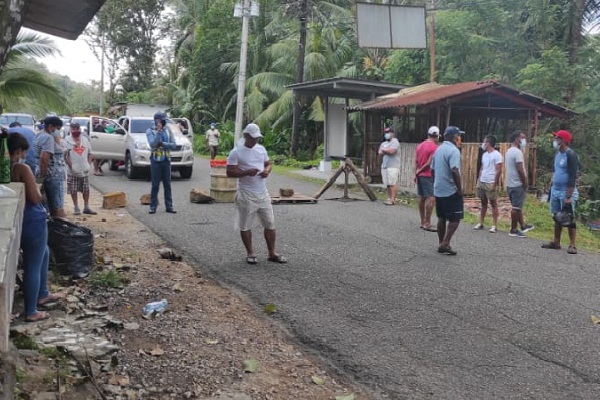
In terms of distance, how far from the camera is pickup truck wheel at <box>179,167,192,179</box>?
18.4 metres

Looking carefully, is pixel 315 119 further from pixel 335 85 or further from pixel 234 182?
pixel 234 182

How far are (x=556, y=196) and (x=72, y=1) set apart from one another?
6.90m

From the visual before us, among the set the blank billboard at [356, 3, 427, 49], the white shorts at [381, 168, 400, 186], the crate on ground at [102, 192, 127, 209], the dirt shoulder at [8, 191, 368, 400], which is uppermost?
the blank billboard at [356, 3, 427, 49]

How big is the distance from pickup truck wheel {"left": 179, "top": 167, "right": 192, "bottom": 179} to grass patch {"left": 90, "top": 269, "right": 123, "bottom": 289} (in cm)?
1189

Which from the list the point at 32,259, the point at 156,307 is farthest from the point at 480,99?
the point at 32,259

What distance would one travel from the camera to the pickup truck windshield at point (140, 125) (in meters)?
18.6

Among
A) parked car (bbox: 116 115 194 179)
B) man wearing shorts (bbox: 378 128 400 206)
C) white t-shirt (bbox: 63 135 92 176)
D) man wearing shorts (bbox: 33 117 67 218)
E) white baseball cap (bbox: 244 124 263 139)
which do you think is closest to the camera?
white baseball cap (bbox: 244 124 263 139)

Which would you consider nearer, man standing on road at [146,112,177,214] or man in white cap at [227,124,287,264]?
man in white cap at [227,124,287,264]

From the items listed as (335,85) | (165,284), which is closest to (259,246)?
(165,284)

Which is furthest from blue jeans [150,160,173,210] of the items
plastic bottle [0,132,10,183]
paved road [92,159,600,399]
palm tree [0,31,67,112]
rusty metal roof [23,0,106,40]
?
plastic bottle [0,132,10,183]

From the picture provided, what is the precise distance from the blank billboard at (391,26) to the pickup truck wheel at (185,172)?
6.24m

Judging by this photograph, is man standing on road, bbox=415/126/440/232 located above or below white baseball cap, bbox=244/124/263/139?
below

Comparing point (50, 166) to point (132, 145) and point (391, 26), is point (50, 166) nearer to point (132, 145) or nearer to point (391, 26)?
point (132, 145)

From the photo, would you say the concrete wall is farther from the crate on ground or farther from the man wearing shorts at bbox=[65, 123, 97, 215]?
the crate on ground
